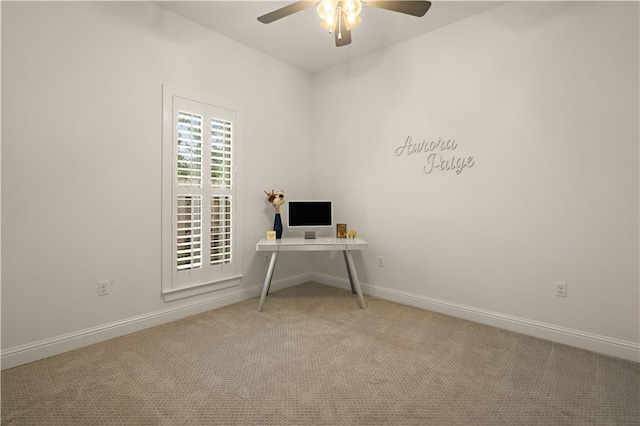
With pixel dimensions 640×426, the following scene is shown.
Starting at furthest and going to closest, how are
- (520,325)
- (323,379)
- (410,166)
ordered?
(410,166) → (520,325) → (323,379)

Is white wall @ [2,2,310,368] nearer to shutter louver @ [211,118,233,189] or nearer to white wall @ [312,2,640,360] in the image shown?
shutter louver @ [211,118,233,189]

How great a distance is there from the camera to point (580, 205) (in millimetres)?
2312

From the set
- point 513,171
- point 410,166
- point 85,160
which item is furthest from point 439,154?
point 85,160

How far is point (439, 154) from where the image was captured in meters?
3.05

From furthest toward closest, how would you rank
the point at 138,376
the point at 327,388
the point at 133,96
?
1. the point at 133,96
2. the point at 138,376
3. the point at 327,388

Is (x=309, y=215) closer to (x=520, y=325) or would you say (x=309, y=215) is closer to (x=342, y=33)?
→ (x=342, y=33)

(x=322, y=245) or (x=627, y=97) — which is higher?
(x=627, y=97)

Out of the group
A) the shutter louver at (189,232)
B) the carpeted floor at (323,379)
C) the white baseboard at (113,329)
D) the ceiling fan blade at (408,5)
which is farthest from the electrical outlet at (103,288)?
→ the ceiling fan blade at (408,5)

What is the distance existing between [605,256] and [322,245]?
2.19 metres

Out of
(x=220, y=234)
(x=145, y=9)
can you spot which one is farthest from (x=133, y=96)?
(x=220, y=234)

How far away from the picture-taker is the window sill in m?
2.81

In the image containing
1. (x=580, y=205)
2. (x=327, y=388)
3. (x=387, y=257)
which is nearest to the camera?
(x=327, y=388)

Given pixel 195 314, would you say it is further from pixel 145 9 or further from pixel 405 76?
pixel 405 76

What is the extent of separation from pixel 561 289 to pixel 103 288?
3548 mm
